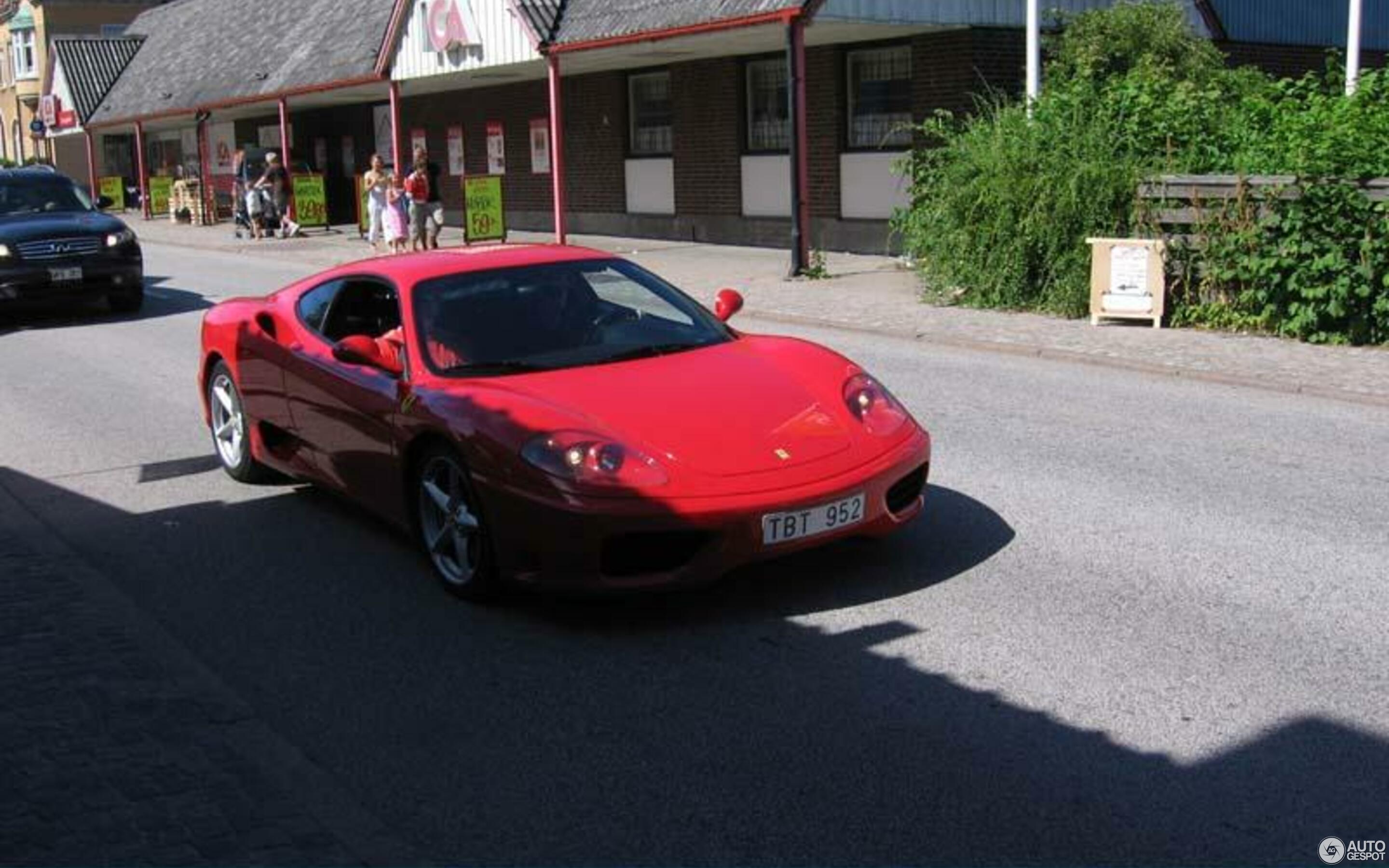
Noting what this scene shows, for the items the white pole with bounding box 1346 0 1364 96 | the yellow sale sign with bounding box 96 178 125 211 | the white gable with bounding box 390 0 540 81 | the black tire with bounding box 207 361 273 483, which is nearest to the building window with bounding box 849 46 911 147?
the white gable with bounding box 390 0 540 81

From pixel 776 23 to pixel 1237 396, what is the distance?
1035cm

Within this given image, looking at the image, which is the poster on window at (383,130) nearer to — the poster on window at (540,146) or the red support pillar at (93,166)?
the poster on window at (540,146)

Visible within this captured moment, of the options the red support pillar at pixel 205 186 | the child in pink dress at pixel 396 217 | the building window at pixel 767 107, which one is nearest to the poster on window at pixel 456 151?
the red support pillar at pixel 205 186

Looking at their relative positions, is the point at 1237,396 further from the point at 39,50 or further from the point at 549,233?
the point at 39,50

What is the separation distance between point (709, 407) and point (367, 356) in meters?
1.63

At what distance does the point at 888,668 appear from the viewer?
5090mm

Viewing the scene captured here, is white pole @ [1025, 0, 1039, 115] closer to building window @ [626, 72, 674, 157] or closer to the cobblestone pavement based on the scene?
building window @ [626, 72, 674, 157]

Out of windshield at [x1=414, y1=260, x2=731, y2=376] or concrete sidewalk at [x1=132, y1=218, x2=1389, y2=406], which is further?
concrete sidewalk at [x1=132, y1=218, x2=1389, y2=406]

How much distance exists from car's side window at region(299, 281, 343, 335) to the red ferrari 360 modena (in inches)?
0.5

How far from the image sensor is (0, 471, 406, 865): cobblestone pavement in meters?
3.82

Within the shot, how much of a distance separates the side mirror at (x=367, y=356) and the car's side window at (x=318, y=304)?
2.58ft

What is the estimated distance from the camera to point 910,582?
604 centimetres

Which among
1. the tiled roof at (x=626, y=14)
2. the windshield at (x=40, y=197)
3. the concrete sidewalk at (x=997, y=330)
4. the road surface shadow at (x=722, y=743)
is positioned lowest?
the road surface shadow at (x=722, y=743)

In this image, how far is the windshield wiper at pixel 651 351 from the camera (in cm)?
645
